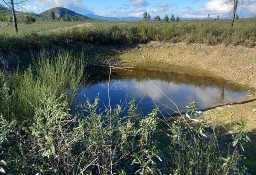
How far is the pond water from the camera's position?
880 centimetres

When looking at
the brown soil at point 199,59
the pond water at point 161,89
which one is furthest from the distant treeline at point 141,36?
the pond water at point 161,89

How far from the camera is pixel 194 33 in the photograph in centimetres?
1642

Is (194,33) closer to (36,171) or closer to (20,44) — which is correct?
(20,44)

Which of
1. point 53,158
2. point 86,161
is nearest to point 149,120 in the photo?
point 86,161

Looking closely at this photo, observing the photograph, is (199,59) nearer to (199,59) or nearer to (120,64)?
(199,59)

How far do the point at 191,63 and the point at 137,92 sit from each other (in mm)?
5545

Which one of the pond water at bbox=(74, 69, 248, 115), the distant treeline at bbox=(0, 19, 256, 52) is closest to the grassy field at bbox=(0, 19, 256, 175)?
the distant treeline at bbox=(0, 19, 256, 52)

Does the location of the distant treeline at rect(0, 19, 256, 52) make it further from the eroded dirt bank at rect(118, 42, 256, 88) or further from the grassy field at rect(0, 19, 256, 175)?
the eroded dirt bank at rect(118, 42, 256, 88)

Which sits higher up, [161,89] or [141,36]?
[141,36]

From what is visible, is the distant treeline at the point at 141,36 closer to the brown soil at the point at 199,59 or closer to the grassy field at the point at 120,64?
the grassy field at the point at 120,64

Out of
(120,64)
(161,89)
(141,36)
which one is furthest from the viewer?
(141,36)

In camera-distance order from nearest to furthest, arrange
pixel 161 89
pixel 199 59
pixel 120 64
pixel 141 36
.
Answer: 1. pixel 120 64
2. pixel 161 89
3. pixel 199 59
4. pixel 141 36

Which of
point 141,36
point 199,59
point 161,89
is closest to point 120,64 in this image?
point 161,89

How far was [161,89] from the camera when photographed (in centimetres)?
1064
